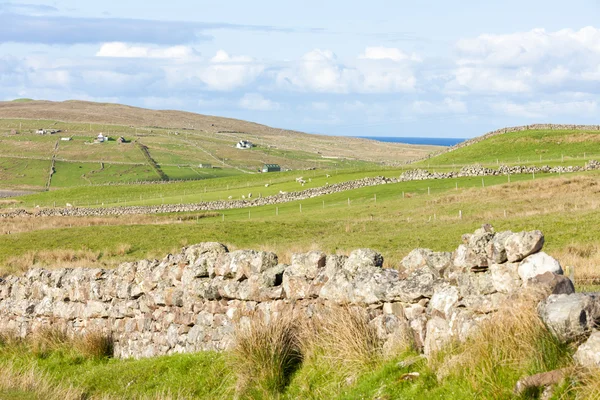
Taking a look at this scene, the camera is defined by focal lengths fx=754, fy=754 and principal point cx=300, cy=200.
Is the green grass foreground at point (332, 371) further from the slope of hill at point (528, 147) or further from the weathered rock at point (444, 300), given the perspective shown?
the slope of hill at point (528, 147)

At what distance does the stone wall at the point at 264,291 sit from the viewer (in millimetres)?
10281

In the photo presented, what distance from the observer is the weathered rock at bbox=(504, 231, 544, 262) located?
10.0 metres

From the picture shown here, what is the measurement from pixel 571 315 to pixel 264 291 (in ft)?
21.4

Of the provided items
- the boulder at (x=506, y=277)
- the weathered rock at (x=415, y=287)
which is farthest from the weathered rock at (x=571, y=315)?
the weathered rock at (x=415, y=287)

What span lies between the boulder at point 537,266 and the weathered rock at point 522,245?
12 centimetres

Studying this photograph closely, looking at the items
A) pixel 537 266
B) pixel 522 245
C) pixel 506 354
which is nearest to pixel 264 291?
pixel 522 245

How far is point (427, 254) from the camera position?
11883 millimetres

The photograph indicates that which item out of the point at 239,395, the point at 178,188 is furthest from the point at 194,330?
the point at 178,188

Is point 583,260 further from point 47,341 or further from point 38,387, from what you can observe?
point 38,387

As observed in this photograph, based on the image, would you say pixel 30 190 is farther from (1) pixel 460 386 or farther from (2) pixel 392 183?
(1) pixel 460 386

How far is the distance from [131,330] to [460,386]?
31.1 feet

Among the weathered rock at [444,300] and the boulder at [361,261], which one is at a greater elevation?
the boulder at [361,261]

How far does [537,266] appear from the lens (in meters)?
9.92

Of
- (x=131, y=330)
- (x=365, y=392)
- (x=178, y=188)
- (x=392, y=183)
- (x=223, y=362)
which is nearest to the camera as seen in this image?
(x=365, y=392)
